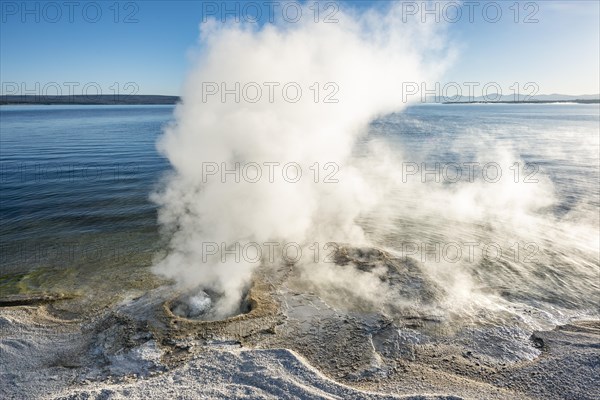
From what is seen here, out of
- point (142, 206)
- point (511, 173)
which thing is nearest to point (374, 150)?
point (511, 173)

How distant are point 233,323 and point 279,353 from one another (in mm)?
1852

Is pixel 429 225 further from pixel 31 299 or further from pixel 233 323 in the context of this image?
pixel 31 299

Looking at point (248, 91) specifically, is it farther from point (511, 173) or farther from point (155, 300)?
point (511, 173)

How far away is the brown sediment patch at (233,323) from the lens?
8992mm

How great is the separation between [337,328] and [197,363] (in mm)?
3570

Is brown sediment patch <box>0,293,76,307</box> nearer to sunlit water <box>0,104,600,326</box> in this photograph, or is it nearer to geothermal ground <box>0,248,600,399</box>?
geothermal ground <box>0,248,600,399</box>

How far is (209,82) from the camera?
13352 mm

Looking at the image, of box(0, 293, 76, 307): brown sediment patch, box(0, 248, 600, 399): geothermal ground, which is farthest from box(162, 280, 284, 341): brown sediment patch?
box(0, 293, 76, 307): brown sediment patch

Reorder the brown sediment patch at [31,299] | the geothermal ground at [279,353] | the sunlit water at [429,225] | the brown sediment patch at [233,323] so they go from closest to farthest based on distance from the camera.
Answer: the geothermal ground at [279,353] → the brown sediment patch at [233,323] → the brown sediment patch at [31,299] → the sunlit water at [429,225]

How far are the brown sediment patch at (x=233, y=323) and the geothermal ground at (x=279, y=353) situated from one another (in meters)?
0.03

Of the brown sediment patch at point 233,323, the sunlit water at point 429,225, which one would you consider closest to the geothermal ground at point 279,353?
the brown sediment patch at point 233,323

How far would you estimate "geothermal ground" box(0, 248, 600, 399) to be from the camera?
723cm

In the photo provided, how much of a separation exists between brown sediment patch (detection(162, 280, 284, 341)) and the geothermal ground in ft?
0.09

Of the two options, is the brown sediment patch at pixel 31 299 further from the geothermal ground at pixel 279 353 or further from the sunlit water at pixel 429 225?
the sunlit water at pixel 429 225
